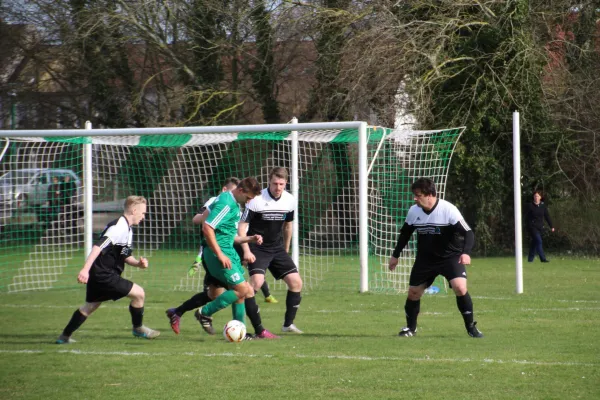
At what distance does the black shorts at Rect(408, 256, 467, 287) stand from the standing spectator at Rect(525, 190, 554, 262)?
10476 millimetres

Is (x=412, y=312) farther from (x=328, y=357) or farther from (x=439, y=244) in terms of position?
(x=328, y=357)

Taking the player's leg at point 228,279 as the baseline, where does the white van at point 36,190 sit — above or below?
above

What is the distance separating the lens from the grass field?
22.2 feet

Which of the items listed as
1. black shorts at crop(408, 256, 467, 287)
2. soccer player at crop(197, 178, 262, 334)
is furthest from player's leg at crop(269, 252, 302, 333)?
black shorts at crop(408, 256, 467, 287)

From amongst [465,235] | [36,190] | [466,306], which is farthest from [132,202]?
[36,190]

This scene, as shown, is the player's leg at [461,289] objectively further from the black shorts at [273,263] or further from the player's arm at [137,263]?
the player's arm at [137,263]

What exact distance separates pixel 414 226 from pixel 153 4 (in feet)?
51.2

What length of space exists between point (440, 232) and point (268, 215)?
2058 millimetres

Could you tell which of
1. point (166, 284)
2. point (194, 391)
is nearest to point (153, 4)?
point (166, 284)

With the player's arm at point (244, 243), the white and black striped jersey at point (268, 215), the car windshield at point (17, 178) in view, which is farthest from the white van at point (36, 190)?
the player's arm at point (244, 243)

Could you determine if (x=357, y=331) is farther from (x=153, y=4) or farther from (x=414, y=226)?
(x=153, y=4)

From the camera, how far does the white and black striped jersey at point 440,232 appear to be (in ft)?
30.1

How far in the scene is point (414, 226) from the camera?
9.41 m

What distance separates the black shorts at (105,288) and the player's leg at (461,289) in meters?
3.33
